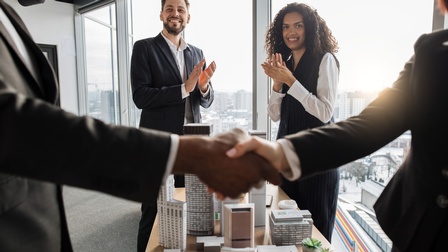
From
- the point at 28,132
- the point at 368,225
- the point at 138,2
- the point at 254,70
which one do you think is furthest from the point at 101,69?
the point at 28,132

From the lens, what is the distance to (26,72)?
83 cm

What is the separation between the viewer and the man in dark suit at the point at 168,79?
7.86 ft

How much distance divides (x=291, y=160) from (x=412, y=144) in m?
0.35

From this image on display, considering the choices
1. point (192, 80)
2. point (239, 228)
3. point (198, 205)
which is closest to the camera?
point (239, 228)

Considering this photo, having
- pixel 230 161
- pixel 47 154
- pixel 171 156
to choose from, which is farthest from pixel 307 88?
pixel 47 154

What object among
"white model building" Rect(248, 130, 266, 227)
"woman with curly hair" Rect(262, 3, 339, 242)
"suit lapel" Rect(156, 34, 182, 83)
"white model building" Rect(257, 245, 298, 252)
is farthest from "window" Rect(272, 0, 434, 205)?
"suit lapel" Rect(156, 34, 182, 83)

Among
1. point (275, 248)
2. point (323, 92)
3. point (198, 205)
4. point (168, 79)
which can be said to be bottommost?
point (275, 248)

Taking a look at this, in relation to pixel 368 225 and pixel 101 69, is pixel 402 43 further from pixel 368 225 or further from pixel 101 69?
pixel 101 69

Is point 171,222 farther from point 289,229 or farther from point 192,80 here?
point 192,80

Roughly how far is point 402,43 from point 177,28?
160cm

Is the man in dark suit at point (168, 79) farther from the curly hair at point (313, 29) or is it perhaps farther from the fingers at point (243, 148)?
the fingers at point (243, 148)

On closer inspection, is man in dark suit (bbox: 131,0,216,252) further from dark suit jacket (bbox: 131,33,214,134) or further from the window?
the window

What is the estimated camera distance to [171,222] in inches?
53.5

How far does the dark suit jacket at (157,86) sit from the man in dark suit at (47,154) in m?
1.49
